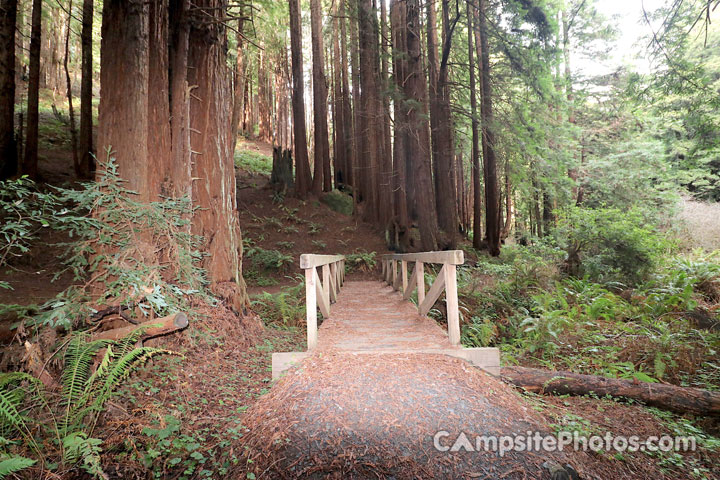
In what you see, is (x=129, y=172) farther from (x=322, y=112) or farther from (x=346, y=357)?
(x=322, y=112)

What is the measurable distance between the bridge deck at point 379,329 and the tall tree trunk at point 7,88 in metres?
9.73

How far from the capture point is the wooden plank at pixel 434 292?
3910 mm

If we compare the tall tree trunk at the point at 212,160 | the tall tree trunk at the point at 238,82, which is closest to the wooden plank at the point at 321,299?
the tall tree trunk at the point at 212,160

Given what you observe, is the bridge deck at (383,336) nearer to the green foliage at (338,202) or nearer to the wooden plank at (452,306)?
the wooden plank at (452,306)

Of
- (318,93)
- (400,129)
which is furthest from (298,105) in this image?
(400,129)

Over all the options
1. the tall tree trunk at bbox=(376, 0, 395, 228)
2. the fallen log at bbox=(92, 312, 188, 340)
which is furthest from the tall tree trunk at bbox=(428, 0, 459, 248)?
the fallen log at bbox=(92, 312, 188, 340)

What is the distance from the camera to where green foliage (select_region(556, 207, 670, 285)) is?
29.1 ft

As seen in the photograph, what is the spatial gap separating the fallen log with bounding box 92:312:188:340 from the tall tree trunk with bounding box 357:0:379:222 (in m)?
10.2

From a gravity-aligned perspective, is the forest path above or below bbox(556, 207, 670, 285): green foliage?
below

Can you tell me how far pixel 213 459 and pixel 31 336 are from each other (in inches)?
78.9

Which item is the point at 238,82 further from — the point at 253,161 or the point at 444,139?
the point at 444,139

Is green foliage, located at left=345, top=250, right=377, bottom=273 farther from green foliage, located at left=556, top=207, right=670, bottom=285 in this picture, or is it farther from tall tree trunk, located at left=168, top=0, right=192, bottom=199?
tall tree trunk, located at left=168, top=0, right=192, bottom=199

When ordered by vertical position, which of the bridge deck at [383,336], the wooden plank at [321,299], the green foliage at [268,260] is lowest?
the bridge deck at [383,336]

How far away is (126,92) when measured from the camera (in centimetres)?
371
